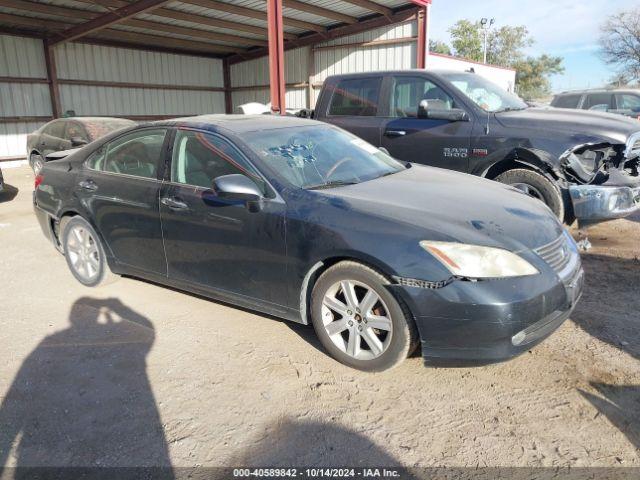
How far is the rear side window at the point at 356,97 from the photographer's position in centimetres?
655

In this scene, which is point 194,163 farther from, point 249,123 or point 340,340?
point 340,340

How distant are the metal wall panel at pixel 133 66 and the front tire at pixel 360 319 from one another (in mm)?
17987

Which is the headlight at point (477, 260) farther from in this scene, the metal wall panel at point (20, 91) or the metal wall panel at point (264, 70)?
the metal wall panel at point (20, 91)

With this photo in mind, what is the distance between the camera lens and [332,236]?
3.06 meters

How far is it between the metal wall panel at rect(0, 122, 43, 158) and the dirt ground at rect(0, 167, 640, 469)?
49.3ft

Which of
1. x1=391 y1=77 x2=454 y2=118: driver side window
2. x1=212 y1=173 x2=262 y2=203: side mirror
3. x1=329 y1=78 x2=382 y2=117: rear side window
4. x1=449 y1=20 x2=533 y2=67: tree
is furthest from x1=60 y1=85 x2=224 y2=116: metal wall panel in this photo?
x1=449 y1=20 x2=533 y2=67: tree

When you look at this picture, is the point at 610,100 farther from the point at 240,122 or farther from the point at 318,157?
the point at 240,122

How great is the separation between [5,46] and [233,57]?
29.8 ft

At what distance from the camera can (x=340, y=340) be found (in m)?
3.23

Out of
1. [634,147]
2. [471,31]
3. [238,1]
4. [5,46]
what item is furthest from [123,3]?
[471,31]

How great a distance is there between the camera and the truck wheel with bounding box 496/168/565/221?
203 inches

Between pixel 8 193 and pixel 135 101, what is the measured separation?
33.6 ft

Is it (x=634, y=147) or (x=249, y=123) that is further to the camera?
(x=634, y=147)

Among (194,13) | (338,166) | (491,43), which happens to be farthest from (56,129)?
(491,43)
